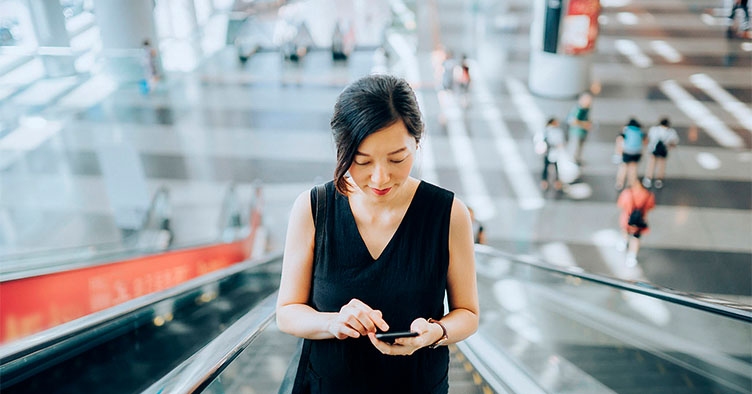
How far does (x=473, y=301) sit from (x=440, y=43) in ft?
56.6

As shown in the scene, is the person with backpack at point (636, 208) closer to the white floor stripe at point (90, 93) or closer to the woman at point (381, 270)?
the woman at point (381, 270)

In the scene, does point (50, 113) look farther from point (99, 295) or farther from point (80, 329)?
point (80, 329)

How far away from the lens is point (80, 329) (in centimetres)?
285

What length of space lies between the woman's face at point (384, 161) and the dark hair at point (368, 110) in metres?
0.02

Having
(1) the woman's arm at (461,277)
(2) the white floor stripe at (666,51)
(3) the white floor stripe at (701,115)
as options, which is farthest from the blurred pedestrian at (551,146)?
(2) the white floor stripe at (666,51)

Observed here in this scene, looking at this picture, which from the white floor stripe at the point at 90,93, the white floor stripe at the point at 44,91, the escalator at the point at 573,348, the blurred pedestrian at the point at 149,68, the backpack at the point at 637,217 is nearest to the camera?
the escalator at the point at 573,348

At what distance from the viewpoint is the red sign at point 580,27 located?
1279 centimetres

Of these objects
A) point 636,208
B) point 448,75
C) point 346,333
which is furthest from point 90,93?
point 346,333

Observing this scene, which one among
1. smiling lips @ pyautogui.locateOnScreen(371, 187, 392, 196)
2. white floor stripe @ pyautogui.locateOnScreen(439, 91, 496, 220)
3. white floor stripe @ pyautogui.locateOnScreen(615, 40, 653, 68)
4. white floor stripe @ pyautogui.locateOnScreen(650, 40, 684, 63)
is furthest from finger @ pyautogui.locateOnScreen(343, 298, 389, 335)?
white floor stripe @ pyautogui.locateOnScreen(650, 40, 684, 63)

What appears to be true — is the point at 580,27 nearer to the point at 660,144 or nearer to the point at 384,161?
the point at 660,144

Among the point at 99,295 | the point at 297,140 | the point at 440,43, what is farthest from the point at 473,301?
the point at 440,43

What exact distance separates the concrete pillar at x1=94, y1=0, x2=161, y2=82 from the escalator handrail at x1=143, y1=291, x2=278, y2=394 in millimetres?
13672

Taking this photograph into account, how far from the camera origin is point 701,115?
12.3 metres

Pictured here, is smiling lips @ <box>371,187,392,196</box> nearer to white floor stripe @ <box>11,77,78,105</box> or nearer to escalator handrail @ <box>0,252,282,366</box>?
escalator handrail @ <box>0,252,282,366</box>
